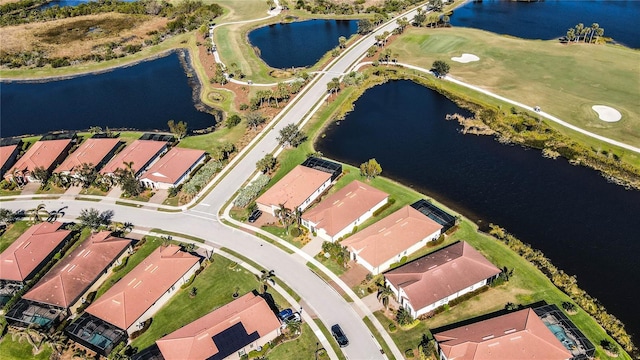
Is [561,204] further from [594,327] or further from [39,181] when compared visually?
[39,181]

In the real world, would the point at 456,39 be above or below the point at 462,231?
above

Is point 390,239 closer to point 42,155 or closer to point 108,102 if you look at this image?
point 42,155

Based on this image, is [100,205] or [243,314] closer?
[243,314]

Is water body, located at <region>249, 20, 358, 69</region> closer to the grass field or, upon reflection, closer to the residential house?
the grass field

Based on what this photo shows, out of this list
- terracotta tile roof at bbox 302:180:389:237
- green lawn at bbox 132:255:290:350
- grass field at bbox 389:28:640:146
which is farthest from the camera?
grass field at bbox 389:28:640:146

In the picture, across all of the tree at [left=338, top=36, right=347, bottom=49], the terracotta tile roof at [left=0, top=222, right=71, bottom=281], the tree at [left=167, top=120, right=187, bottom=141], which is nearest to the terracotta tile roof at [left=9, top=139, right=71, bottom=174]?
the terracotta tile roof at [left=0, top=222, right=71, bottom=281]

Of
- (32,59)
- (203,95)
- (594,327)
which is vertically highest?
(32,59)

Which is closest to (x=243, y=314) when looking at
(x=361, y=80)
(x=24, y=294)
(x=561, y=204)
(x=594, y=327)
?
(x=24, y=294)
